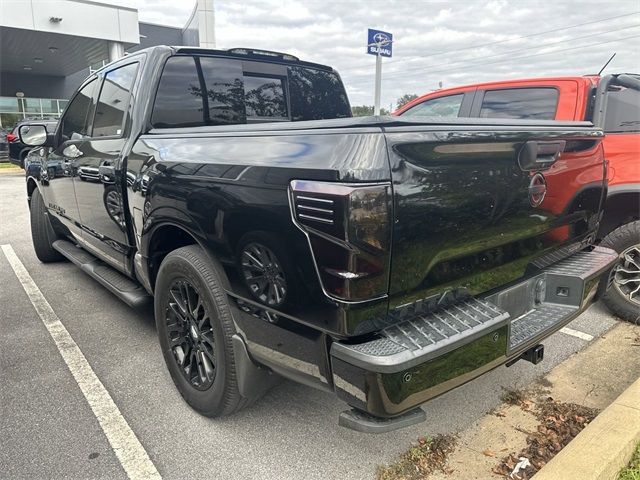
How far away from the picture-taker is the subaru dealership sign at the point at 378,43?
10109 millimetres

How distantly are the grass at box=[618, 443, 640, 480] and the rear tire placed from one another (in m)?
5.34

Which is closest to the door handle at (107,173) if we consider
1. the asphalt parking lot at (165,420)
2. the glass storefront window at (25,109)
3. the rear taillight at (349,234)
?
the asphalt parking lot at (165,420)

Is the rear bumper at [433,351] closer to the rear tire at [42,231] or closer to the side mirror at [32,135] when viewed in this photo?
the side mirror at [32,135]

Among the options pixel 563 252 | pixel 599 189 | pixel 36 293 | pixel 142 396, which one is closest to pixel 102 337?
pixel 142 396

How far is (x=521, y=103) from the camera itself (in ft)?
15.1

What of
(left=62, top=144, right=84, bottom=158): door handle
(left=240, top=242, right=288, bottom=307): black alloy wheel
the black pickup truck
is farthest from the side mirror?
(left=240, top=242, right=288, bottom=307): black alloy wheel

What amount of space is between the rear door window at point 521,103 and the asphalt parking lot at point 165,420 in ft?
6.49

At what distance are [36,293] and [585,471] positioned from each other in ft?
15.3

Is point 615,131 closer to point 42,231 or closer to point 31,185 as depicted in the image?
point 42,231

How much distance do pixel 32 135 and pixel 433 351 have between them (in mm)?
4274

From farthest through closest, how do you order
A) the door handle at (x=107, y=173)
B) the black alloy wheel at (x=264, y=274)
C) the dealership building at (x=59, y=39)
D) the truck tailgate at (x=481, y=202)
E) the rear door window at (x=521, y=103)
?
the dealership building at (x=59, y=39) → the rear door window at (x=521, y=103) → the door handle at (x=107, y=173) → the black alloy wheel at (x=264, y=274) → the truck tailgate at (x=481, y=202)

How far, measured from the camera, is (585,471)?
2008 mm

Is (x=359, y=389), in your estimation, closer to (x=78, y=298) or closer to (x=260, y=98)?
(x=260, y=98)

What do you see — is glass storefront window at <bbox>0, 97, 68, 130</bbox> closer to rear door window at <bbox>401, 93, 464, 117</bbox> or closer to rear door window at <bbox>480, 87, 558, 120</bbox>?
rear door window at <bbox>401, 93, 464, 117</bbox>
